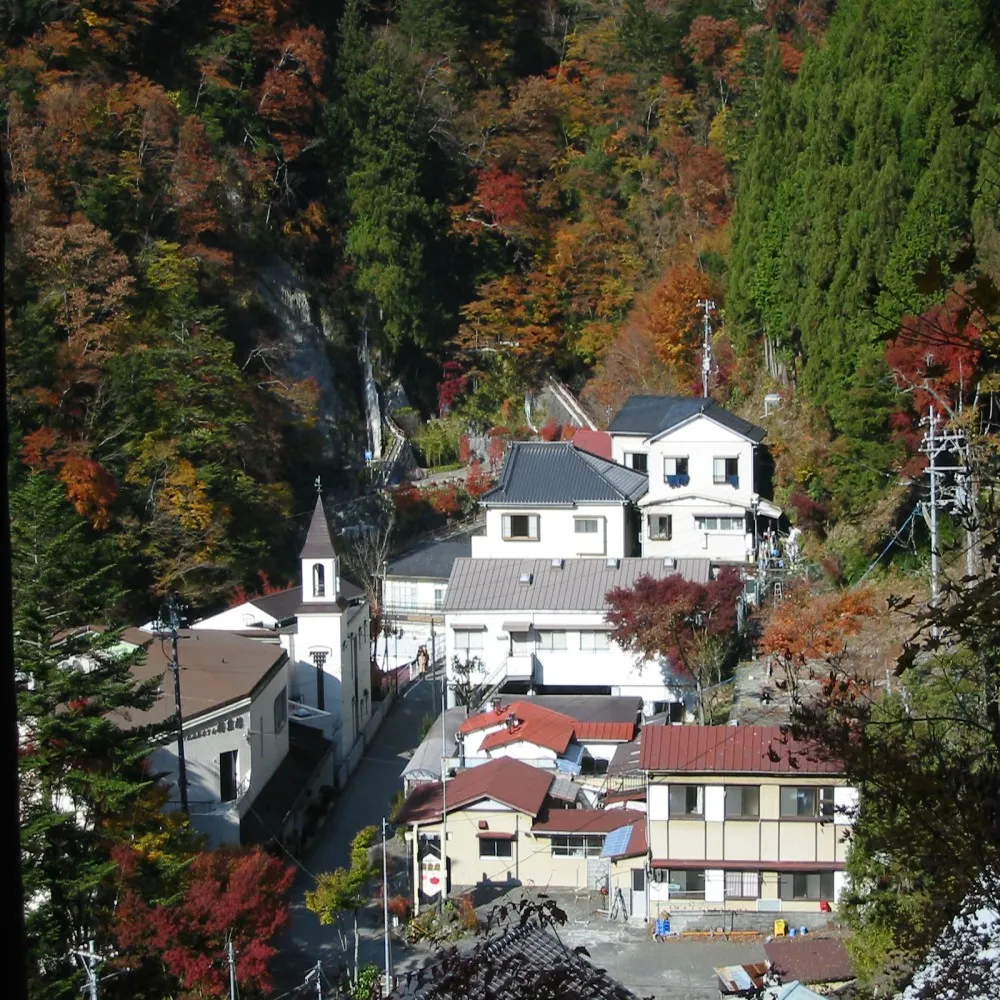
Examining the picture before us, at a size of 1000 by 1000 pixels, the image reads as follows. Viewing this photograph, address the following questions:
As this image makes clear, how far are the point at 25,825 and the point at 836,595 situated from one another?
36.0 ft

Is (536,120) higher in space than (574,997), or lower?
higher

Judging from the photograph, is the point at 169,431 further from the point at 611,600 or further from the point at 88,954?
the point at 88,954

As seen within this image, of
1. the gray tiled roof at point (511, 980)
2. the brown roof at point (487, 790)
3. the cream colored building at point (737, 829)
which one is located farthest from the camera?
the brown roof at point (487, 790)

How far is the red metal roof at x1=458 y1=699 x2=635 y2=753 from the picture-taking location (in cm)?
1597

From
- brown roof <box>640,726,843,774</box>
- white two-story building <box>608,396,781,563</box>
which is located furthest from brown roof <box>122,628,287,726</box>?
white two-story building <box>608,396,781,563</box>

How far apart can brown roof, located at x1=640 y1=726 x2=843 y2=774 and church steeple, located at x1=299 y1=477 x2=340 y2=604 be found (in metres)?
6.74

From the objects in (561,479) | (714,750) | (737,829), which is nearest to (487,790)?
(714,750)

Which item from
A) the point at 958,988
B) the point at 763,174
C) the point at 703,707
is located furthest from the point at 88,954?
the point at 763,174

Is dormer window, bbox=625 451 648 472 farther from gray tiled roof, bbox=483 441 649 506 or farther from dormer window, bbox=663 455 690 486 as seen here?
dormer window, bbox=663 455 690 486

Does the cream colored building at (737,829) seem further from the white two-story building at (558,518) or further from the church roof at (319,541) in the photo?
the white two-story building at (558,518)

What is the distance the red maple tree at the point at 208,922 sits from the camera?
33.1ft

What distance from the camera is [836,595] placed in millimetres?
17547

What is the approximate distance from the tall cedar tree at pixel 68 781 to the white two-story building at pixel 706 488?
1135 centimetres

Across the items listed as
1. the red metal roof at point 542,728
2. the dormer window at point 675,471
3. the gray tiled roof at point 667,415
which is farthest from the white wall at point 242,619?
the gray tiled roof at point 667,415
